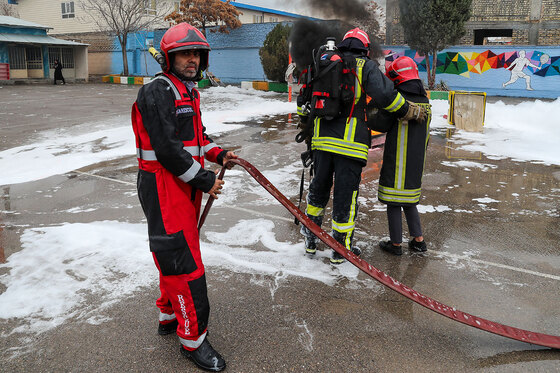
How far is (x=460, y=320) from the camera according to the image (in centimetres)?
281

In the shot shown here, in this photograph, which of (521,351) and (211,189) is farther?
(521,351)

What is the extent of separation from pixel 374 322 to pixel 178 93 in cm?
190

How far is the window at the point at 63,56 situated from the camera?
29469 mm

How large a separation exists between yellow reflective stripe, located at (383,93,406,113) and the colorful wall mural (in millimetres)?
17128

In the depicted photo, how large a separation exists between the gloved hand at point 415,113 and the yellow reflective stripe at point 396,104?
0.39 feet

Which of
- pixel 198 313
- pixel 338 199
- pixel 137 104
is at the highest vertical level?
pixel 137 104

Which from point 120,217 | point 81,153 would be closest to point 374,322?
point 120,217

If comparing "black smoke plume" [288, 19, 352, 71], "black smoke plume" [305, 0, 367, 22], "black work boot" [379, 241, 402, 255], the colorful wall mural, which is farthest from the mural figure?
"black work boot" [379, 241, 402, 255]

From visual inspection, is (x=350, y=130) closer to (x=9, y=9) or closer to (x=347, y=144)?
(x=347, y=144)

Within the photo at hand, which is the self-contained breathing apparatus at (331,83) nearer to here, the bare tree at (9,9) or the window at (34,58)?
the window at (34,58)

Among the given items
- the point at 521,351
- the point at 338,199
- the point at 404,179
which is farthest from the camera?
the point at 404,179

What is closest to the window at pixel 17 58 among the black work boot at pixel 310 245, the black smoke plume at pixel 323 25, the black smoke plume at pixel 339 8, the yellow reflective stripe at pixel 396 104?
the black smoke plume at pixel 323 25

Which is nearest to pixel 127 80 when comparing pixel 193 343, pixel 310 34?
pixel 310 34

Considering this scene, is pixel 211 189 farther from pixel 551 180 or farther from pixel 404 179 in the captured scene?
pixel 551 180
